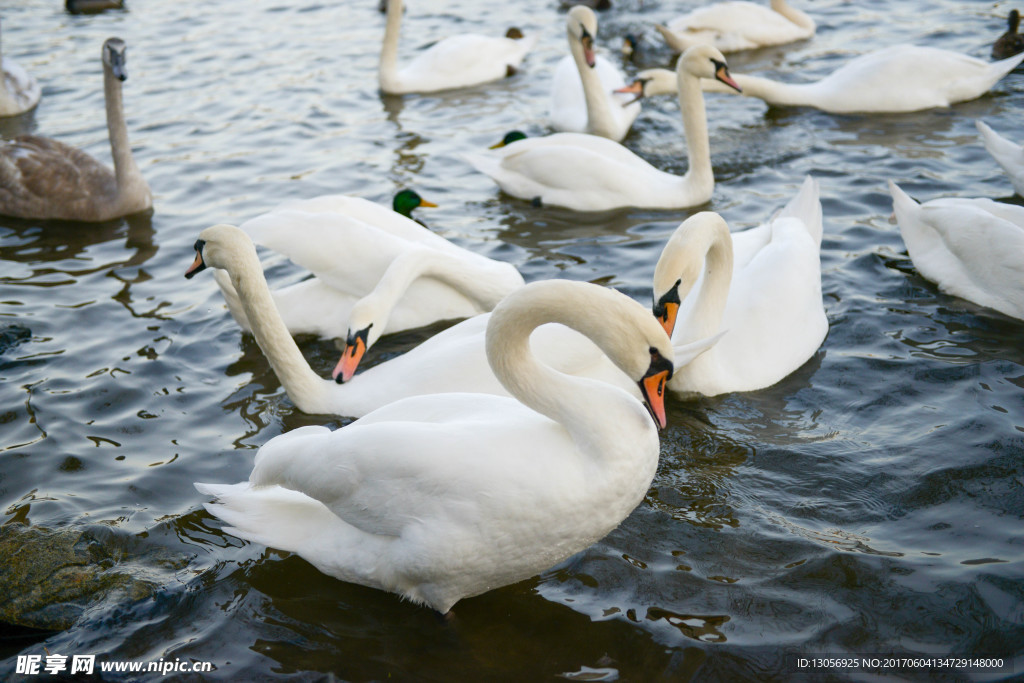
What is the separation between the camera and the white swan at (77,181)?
8.73 meters

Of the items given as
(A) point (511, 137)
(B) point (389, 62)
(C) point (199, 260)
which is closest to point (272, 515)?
(C) point (199, 260)

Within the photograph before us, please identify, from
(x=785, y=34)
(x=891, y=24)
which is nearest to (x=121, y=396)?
(x=785, y=34)

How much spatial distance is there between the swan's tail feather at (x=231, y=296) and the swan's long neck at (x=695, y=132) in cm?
401

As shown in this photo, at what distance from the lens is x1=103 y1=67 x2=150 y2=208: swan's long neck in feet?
28.8

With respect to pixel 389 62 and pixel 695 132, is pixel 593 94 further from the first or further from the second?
pixel 389 62

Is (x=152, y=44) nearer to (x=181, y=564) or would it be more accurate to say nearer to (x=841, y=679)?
(x=181, y=564)

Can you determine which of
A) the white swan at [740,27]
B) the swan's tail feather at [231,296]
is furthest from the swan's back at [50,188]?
the white swan at [740,27]

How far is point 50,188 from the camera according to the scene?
8.70m

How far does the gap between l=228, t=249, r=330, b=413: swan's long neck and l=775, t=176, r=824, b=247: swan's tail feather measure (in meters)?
3.52

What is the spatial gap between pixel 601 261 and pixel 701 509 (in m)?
3.19

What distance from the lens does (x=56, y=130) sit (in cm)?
1129

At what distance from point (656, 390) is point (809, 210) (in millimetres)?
3624

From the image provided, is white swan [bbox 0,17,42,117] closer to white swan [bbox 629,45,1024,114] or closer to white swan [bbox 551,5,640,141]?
white swan [bbox 551,5,640,141]

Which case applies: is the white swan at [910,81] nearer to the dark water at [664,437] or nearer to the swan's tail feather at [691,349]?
the dark water at [664,437]
